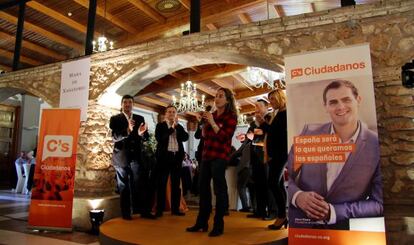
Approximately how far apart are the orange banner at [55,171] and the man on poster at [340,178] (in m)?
2.69

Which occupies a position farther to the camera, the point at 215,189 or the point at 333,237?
the point at 215,189

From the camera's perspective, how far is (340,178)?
2385 mm

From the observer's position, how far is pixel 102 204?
13.1ft

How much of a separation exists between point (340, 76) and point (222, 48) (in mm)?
1443

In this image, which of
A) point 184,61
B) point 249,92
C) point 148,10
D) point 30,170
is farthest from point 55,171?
point 249,92

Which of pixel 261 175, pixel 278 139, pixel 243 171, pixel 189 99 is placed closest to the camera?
pixel 278 139

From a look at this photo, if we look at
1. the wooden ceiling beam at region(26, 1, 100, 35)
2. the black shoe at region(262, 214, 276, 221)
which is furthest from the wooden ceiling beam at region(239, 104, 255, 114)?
the black shoe at region(262, 214, 276, 221)

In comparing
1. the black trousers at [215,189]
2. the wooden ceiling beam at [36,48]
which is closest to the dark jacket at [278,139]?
the black trousers at [215,189]

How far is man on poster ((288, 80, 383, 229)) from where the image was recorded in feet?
7.62

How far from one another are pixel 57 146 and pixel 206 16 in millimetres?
3016

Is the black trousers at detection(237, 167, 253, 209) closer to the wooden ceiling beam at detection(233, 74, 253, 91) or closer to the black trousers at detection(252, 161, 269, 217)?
the black trousers at detection(252, 161, 269, 217)

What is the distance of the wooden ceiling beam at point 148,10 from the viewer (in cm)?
491

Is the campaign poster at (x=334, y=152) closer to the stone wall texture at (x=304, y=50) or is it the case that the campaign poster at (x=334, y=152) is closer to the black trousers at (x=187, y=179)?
the stone wall texture at (x=304, y=50)

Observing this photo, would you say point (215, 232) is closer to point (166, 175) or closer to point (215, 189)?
point (215, 189)
